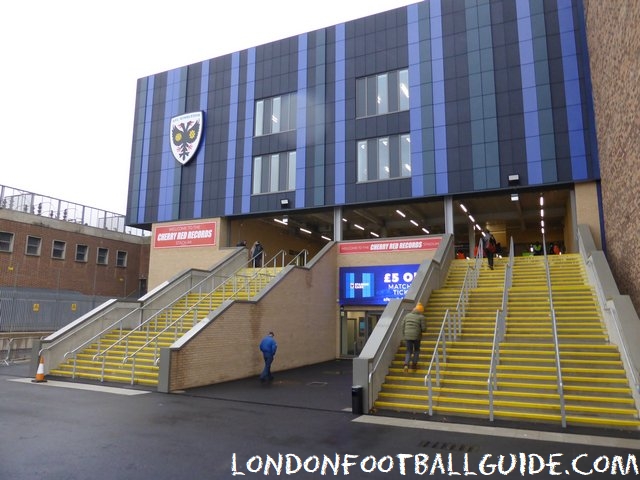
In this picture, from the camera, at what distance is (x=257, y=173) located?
25891 millimetres

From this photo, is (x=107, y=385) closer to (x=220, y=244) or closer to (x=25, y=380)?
(x=25, y=380)

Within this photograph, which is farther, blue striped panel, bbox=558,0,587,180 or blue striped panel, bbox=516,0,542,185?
blue striped panel, bbox=516,0,542,185

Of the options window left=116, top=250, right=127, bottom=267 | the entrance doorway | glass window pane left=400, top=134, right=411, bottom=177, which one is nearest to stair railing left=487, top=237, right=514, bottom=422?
the entrance doorway

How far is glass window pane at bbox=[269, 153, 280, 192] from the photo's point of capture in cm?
2534

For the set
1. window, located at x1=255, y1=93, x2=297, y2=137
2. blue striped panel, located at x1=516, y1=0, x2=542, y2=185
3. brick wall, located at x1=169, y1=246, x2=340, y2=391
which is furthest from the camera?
window, located at x1=255, y1=93, x2=297, y2=137

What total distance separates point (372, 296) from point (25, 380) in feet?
43.4

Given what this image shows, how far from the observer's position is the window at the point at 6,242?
28.1 m

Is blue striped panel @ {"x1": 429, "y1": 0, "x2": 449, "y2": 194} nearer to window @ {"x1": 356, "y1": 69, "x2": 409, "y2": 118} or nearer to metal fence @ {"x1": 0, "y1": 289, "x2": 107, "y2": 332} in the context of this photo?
window @ {"x1": 356, "y1": 69, "x2": 409, "y2": 118}

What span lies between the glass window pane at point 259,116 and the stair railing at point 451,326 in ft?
45.7

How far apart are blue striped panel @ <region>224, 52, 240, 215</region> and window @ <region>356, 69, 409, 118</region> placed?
23.5 ft

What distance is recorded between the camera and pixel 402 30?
23828 mm

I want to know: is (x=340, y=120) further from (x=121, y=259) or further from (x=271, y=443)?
(x=121, y=259)

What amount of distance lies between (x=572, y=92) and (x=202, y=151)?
18774mm

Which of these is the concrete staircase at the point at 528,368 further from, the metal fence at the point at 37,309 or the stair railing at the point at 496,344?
the metal fence at the point at 37,309
